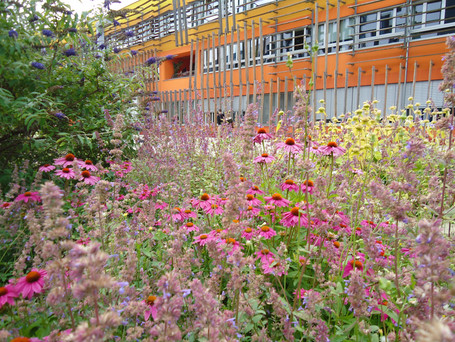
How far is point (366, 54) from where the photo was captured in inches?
366

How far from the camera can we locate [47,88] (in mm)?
2936

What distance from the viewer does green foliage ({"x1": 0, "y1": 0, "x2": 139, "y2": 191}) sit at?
8.36 ft

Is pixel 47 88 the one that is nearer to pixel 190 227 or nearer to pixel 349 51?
pixel 190 227

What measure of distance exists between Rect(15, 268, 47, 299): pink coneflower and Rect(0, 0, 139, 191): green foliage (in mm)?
1652

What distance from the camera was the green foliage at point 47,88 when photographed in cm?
255

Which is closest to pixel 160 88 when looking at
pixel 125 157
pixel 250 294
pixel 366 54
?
pixel 366 54

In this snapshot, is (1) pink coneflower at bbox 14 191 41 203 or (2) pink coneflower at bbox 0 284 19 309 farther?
(1) pink coneflower at bbox 14 191 41 203

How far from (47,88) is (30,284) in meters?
2.40

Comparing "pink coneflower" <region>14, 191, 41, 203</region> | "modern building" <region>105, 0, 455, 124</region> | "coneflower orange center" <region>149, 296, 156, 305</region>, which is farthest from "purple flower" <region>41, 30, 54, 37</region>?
"modern building" <region>105, 0, 455, 124</region>

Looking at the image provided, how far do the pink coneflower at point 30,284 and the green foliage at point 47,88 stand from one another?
5.42 feet

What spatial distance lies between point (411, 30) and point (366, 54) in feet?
4.13

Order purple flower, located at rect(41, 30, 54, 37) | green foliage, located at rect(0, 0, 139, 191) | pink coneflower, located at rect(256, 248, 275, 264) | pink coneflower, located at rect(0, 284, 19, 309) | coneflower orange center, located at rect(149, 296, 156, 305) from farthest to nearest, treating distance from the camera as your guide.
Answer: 1. purple flower, located at rect(41, 30, 54, 37)
2. green foliage, located at rect(0, 0, 139, 191)
3. pink coneflower, located at rect(256, 248, 275, 264)
4. coneflower orange center, located at rect(149, 296, 156, 305)
5. pink coneflower, located at rect(0, 284, 19, 309)

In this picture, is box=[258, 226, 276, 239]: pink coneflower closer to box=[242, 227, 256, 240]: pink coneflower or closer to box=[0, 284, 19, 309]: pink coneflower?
box=[242, 227, 256, 240]: pink coneflower

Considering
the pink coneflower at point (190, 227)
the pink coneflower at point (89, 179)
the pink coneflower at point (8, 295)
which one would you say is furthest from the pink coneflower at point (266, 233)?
the pink coneflower at point (8, 295)
